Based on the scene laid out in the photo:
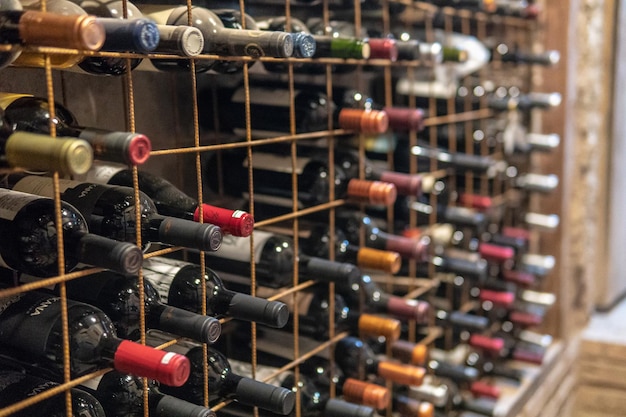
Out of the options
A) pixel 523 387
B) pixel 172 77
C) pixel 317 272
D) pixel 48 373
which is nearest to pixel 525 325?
pixel 523 387

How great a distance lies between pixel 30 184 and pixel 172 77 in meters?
0.27

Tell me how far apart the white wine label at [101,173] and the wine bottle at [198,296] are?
0.10 metres

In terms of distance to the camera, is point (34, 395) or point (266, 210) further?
point (266, 210)

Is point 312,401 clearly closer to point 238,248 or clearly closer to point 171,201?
point 238,248

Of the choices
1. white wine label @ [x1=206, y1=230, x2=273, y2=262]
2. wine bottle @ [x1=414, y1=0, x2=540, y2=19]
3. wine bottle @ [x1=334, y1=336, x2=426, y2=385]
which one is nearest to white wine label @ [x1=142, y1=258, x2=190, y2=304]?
white wine label @ [x1=206, y1=230, x2=273, y2=262]

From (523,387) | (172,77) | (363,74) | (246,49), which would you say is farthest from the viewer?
(523,387)

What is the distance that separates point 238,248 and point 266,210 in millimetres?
66

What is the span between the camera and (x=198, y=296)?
2.39 feet

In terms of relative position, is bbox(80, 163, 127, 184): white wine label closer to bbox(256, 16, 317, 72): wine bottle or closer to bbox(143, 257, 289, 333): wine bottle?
bbox(143, 257, 289, 333): wine bottle

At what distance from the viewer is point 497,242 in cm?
146

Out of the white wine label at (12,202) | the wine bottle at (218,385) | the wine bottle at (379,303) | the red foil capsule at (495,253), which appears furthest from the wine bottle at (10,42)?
the red foil capsule at (495,253)

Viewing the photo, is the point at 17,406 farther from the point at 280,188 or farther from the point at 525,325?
the point at 525,325

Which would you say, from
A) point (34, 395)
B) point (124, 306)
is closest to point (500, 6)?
point (124, 306)

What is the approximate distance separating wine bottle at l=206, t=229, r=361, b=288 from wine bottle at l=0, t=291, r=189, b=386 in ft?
0.79
